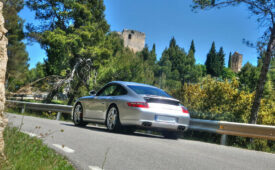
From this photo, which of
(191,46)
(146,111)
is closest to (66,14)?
(146,111)

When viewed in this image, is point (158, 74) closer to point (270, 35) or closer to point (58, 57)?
point (58, 57)

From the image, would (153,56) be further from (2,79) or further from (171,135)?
(2,79)

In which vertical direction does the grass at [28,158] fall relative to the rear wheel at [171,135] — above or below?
below

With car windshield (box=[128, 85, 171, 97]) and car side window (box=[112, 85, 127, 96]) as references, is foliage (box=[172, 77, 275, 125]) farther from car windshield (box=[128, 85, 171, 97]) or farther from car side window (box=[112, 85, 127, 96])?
car side window (box=[112, 85, 127, 96])

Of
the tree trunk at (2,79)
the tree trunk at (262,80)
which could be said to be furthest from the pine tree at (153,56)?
the tree trunk at (2,79)

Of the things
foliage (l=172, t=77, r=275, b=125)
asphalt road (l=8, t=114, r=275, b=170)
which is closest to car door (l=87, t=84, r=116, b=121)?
asphalt road (l=8, t=114, r=275, b=170)

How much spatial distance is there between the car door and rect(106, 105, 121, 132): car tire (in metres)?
0.30

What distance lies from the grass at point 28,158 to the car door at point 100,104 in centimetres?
401

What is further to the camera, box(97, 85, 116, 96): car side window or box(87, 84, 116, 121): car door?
box(97, 85, 116, 96): car side window

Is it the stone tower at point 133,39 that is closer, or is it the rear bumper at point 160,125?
the rear bumper at point 160,125

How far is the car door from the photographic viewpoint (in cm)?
1045

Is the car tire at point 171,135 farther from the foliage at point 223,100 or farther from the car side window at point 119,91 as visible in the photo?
the foliage at point 223,100

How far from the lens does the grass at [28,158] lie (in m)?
4.03

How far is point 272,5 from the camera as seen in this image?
1329 centimetres
